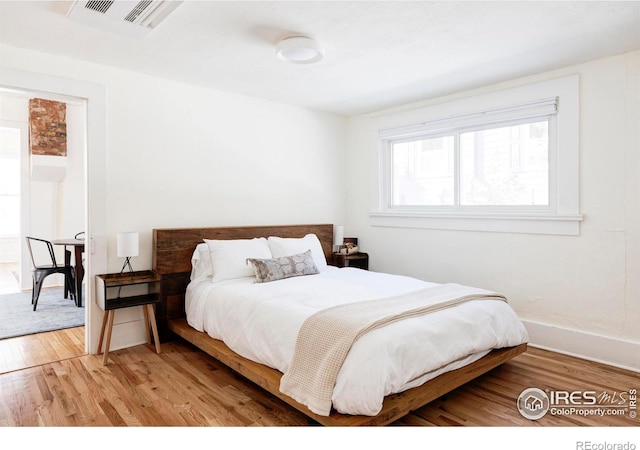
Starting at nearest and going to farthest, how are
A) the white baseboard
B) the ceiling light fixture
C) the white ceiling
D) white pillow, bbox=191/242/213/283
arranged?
the white ceiling
the ceiling light fixture
the white baseboard
white pillow, bbox=191/242/213/283

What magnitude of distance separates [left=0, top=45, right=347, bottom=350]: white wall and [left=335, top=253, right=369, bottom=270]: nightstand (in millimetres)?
597

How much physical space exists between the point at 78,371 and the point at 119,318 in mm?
593

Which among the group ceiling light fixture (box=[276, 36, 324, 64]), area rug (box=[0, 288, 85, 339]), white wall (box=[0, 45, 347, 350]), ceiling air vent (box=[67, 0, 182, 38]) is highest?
ceiling air vent (box=[67, 0, 182, 38])

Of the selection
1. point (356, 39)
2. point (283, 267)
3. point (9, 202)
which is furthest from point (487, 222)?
point (9, 202)

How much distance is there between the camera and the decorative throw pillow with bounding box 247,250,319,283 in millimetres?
3502

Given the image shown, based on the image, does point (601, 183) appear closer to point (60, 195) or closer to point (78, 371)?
point (78, 371)

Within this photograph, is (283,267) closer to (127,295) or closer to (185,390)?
(185,390)

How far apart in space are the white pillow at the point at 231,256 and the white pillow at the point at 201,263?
6cm

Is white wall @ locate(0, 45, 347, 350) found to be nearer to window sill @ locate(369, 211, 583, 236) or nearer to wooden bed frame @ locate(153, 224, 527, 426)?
wooden bed frame @ locate(153, 224, 527, 426)

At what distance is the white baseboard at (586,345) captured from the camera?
314 centimetres

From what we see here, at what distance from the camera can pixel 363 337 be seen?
2209 millimetres

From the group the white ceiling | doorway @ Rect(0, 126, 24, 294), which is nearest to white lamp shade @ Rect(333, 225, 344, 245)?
the white ceiling

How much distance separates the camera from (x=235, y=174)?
4.32 metres

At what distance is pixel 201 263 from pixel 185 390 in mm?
1259
